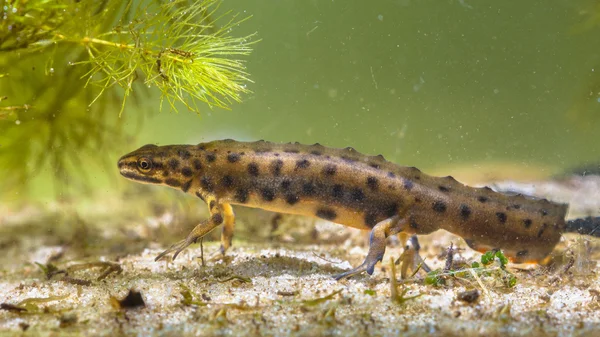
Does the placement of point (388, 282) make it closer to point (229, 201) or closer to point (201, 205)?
point (229, 201)

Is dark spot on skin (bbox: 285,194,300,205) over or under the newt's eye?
under

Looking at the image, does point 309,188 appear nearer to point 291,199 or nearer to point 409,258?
point 291,199

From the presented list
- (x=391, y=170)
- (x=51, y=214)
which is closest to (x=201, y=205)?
(x=51, y=214)

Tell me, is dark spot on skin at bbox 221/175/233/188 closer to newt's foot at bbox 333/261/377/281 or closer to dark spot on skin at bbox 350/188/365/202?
dark spot on skin at bbox 350/188/365/202

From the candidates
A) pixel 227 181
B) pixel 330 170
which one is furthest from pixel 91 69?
pixel 330 170

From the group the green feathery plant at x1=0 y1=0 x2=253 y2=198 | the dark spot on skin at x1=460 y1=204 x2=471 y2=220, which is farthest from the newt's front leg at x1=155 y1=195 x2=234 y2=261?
the dark spot on skin at x1=460 y1=204 x2=471 y2=220
